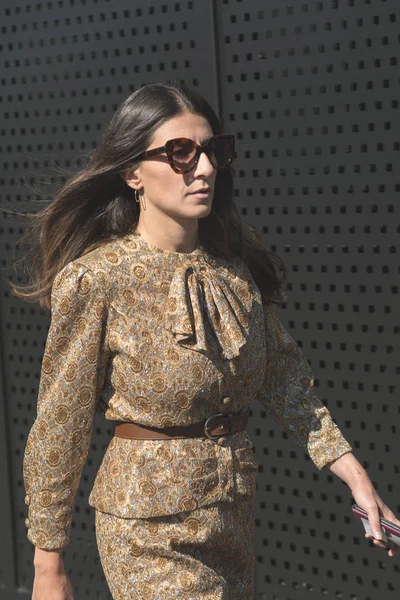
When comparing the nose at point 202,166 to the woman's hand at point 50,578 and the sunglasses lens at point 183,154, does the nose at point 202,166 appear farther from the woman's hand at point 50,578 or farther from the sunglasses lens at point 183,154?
the woman's hand at point 50,578

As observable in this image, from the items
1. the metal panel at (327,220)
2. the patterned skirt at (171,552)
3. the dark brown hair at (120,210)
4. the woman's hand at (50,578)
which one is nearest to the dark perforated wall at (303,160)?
the metal panel at (327,220)

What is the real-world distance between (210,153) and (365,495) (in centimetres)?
88

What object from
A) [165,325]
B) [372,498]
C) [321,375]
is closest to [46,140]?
[321,375]

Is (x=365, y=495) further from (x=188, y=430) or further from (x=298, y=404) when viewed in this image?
(x=188, y=430)

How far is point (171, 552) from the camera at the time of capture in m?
2.54

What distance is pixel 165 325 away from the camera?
258 cm

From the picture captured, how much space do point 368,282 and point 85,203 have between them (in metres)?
1.33

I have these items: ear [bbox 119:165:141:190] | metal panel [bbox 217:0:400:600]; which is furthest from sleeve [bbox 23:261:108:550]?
metal panel [bbox 217:0:400:600]

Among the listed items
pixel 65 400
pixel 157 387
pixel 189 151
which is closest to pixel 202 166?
pixel 189 151

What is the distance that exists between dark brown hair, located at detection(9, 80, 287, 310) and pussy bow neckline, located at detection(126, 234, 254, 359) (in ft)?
0.25

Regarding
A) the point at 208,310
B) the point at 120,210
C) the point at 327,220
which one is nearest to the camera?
the point at 208,310

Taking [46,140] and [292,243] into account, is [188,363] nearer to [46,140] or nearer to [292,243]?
[292,243]

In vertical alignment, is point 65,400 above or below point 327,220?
below

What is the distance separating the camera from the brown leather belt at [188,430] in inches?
102
